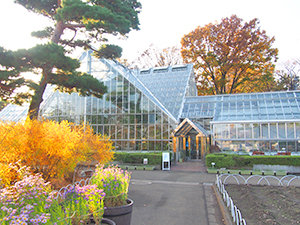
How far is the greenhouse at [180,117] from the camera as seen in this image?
20188mm

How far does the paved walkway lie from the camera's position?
663cm

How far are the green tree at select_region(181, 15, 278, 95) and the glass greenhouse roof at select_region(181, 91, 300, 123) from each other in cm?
750

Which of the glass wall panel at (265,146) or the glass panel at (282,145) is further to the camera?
the glass wall panel at (265,146)

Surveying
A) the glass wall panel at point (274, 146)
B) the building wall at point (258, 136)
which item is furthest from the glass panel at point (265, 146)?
the glass wall panel at point (274, 146)

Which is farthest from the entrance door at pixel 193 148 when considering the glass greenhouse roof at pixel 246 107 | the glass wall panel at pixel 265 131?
the glass wall panel at pixel 265 131

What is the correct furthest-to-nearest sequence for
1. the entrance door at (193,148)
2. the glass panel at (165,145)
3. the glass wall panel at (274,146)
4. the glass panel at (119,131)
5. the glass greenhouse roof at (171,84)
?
the glass greenhouse roof at (171,84) < the entrance door at (193,148) < the glass panel at (119,131) < the glass panel at (165,145) < the glass wall panel at (274,146)

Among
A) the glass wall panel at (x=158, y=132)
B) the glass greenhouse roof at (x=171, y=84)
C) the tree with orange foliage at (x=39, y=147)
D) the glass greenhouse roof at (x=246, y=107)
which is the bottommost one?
the tree with orange foliage at (x=39, y=147)

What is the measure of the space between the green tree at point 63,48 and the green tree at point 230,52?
2035 cm

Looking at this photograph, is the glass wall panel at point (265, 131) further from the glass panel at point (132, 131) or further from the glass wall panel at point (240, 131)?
the glass panel at point (132, 131)

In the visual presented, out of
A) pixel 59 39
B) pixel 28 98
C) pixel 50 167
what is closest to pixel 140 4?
pixel 59 39

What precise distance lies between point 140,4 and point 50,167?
35.9 ft

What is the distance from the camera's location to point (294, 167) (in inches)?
592

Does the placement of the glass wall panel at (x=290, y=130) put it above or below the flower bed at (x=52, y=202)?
above

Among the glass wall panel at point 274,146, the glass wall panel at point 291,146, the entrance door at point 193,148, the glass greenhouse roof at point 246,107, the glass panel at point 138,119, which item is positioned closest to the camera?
the glass wall panel at point 291,146
